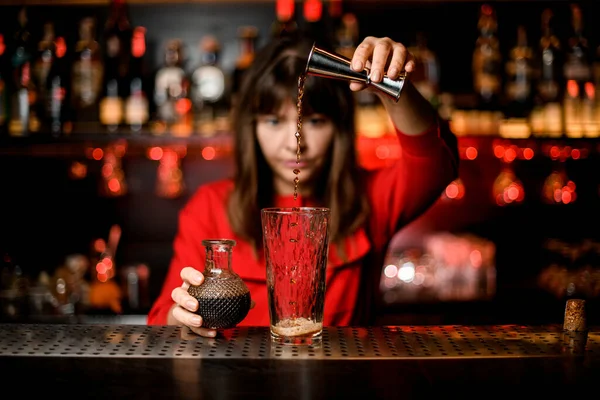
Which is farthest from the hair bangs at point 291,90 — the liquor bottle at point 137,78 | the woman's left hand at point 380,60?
the liquor bottle at point 137,78

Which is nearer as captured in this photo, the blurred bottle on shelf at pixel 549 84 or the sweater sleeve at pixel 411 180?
the sweater sleeve at pixel 411 180

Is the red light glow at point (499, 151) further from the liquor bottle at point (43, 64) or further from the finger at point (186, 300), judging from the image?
the finger at point (186, 300)

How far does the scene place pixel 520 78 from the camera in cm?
284

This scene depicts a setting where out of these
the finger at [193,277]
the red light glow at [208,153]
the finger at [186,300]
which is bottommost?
the finger at [186,300]

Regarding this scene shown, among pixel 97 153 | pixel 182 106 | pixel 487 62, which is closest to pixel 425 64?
pixel 487 62

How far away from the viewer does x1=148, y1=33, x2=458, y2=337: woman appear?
5.25 ft

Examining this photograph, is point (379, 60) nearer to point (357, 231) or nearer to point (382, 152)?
point (357, 231)

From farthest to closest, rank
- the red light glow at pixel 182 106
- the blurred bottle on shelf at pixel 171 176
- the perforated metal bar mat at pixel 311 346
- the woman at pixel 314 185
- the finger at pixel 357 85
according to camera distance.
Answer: the blurred bottle on shelf at pixel 171 176 → the red light glow at pixel 182 106 → the woman at pixel 314 185 → the finger at pixel 357 85 → the perforated metal bar mat at pixel 311 346

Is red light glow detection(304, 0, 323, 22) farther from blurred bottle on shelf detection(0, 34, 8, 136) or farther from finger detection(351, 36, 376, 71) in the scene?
finger detection(351, 36, 376, 71)

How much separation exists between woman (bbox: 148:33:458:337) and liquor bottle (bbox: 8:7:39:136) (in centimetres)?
113

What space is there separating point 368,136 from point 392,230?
828mm

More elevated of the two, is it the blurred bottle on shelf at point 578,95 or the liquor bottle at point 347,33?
the liquor bottle at point 347,33

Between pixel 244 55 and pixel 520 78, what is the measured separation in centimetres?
112

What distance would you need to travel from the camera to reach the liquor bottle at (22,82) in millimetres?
2623
